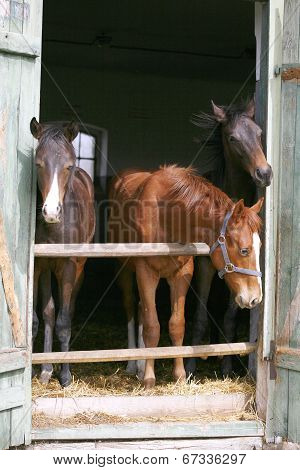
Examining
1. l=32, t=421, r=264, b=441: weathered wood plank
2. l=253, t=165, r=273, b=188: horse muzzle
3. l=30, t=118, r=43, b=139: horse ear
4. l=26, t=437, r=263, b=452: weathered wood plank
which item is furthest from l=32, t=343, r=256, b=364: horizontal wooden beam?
l=30, t=118, r=43, b=139: horse ear

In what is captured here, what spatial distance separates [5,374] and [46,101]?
8.20 meters

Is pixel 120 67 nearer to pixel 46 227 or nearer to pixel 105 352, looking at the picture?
pixel 46 227

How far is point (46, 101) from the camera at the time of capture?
12.2 meters

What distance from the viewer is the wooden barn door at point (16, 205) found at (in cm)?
460

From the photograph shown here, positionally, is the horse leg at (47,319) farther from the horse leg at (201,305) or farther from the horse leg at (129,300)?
the horse leg at (201,305)

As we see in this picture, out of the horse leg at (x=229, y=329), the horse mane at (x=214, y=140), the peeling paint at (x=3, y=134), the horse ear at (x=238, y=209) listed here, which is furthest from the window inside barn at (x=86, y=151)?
the peeling paint at (x=3, y=134)

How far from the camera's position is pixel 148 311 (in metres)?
5.75

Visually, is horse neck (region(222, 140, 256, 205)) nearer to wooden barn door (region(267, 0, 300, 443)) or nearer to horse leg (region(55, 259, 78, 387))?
wooden barn door (region(267, 0, 300, 443))

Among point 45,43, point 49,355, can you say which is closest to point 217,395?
point 49,355

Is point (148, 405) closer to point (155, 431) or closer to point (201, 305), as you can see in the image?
point (155, 431)

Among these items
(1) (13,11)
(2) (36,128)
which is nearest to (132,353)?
(2) (36,128)

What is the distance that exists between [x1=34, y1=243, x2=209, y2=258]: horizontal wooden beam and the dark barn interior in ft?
9.93

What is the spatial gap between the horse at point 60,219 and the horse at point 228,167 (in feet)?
3.54

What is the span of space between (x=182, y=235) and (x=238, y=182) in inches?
35.2
